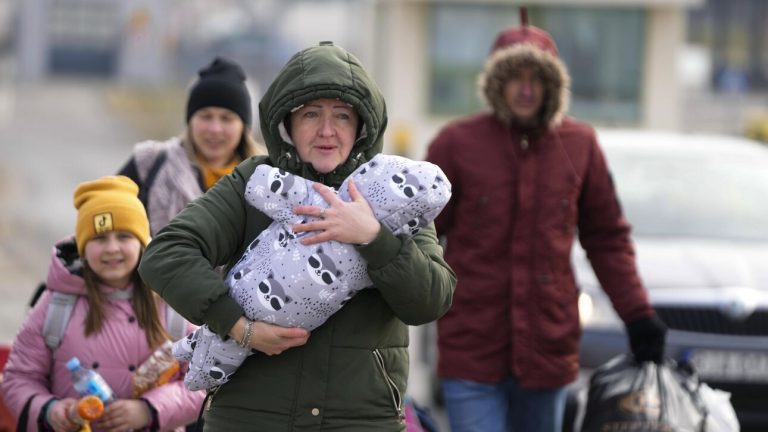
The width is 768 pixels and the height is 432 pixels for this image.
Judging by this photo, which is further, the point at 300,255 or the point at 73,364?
the point at 73,364

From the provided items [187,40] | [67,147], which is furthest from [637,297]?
[187,40]

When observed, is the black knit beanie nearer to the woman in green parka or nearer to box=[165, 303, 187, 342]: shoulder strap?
box=[165, 303, 187, 342]: shoulder strap

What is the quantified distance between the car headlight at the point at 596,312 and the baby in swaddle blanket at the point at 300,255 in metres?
3.59

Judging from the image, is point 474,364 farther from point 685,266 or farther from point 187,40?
point 187,40

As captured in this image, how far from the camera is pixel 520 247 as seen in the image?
16.5 ft

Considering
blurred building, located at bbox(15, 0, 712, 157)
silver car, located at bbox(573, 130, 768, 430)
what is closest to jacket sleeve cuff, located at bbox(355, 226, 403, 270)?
silver car, located at bbox(573, 130, 768, 430)

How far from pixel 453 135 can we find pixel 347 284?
190 cm

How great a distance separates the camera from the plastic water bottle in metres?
4.23

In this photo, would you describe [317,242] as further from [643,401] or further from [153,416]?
[643,401]

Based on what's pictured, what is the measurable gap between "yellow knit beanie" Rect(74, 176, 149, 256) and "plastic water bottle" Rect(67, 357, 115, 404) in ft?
1.23

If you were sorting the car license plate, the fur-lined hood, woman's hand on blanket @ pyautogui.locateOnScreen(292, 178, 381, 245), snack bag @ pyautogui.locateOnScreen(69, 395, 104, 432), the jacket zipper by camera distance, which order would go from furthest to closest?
the car license plate → the fur-lined hood → snack bag @ pyautogui.locateOnScreen(69, 395, 104, 432) → the jacket zipper → woman's hand on blanket @ pyautogui.locateOnScreen(292, 178, 381, 245)

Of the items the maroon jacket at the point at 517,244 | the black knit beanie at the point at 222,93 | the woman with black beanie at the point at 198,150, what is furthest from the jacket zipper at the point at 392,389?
the black knit beanie at the point at 222,93

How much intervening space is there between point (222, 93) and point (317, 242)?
1950mm

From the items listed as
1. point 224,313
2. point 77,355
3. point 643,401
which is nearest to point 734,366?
point 643,401
